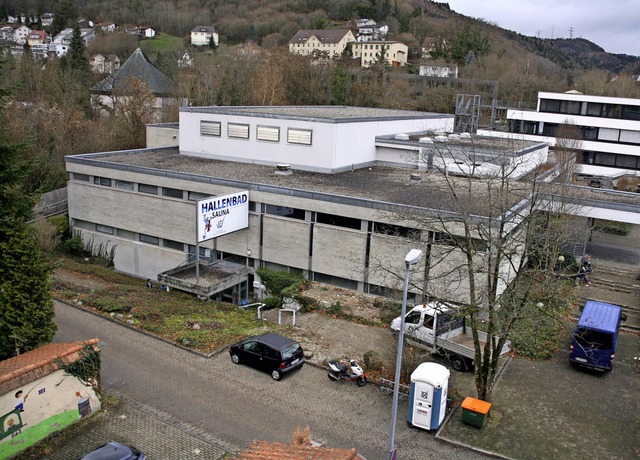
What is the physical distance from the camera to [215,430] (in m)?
14.7

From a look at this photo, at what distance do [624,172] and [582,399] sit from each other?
1729 inches

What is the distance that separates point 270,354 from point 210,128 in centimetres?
2060

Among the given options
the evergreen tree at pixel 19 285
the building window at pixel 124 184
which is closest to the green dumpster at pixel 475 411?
the evergreen tree at pixel 19 285

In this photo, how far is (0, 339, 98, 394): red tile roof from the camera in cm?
1310

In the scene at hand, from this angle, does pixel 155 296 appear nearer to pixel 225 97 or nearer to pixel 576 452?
pixel 576 452

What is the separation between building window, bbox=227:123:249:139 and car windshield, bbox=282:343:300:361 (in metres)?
18.4

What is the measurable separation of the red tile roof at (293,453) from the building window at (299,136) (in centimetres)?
2208

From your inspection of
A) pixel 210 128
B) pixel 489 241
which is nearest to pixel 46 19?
pixel 210 128

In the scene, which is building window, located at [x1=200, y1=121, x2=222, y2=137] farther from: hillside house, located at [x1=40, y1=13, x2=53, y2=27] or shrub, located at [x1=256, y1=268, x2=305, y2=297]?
hillside house, located at [x1=40, y1=13, x2=53, y2=27]

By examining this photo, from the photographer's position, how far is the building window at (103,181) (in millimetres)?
31109

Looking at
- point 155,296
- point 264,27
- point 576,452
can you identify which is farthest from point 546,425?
point 264,27

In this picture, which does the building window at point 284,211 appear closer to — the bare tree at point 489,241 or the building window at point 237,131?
the bare tree at point 489,241

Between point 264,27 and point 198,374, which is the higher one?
point 264,27

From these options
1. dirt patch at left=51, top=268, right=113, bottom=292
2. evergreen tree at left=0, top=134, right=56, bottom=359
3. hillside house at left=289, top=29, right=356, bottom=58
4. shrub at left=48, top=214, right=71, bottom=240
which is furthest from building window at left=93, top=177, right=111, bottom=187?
hillside house at left=289, top=29, right=356, bottom=58
